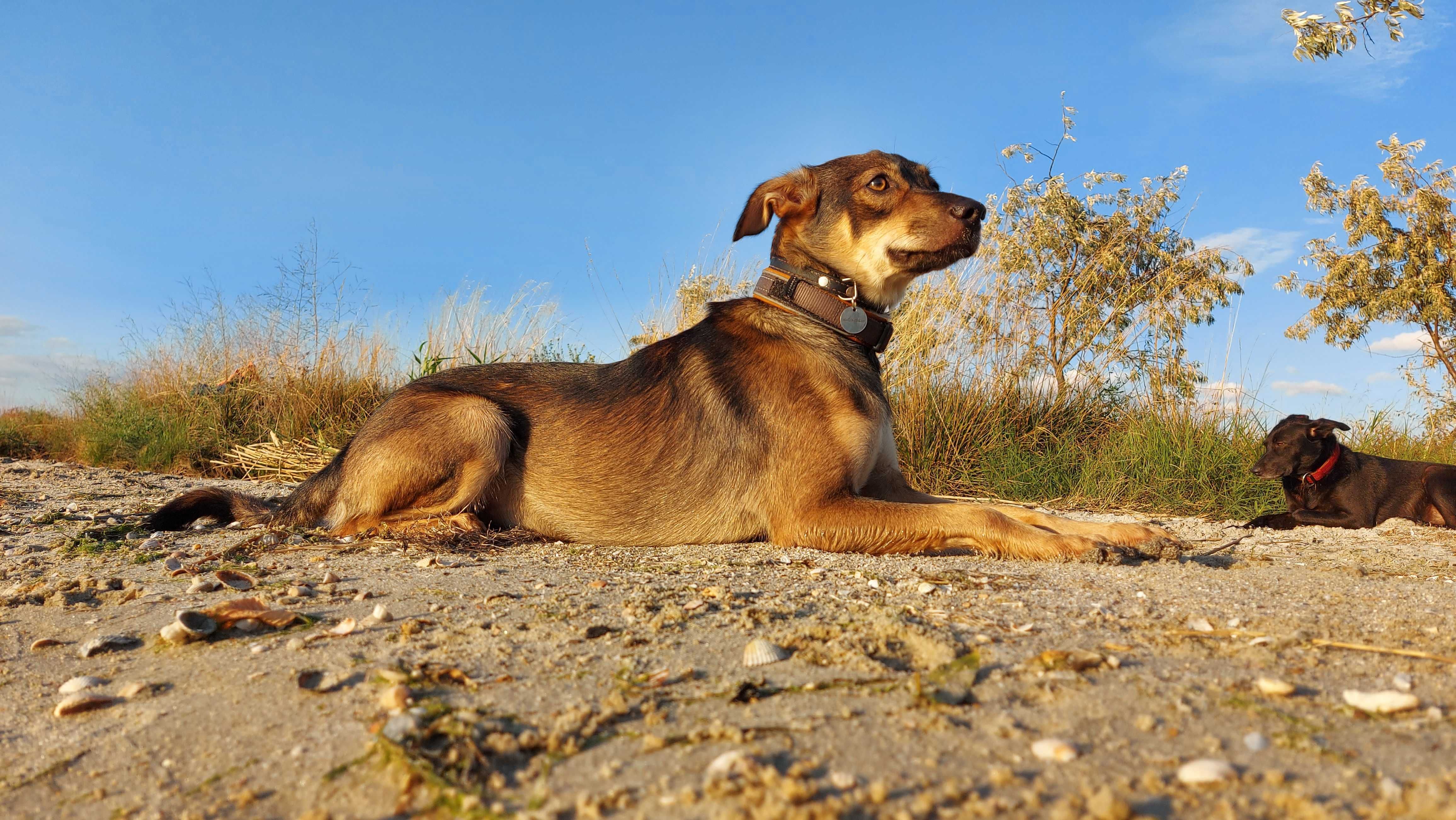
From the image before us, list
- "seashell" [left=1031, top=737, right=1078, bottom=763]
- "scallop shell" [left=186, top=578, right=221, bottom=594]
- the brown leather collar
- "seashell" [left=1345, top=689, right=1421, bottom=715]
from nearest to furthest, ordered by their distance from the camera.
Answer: "seashell" [left=1031, top=737, right=1078, bottom=763] < "seashell" [left=1345, top=689, right=1421, bottom=715] < "scallop shell" [left=186, top=578, right=221, bottom=594] < the brown leather collar

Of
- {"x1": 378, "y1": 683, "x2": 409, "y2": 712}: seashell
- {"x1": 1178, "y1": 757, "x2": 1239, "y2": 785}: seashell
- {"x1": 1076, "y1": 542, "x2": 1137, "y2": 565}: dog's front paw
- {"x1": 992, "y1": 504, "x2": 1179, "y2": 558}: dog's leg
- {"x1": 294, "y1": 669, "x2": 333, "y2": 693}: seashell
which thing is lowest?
{"x1": 294, "y1": 669, "x2": 333, "y2": 693}: seashell

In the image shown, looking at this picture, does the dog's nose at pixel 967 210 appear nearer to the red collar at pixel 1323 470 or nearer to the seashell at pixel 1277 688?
the seashell at pixel 1277 688

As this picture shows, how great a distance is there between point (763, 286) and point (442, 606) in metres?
2.30

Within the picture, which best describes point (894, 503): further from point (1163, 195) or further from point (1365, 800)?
point (1163, 195)

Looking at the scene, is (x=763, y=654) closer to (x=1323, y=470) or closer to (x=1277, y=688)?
(x=1277, y=688)

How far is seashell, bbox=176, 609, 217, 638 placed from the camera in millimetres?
2203

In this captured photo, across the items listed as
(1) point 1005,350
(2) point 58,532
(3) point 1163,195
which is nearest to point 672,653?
(2) point 58,532

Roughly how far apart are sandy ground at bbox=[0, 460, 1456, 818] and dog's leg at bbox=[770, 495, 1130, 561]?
12.5 inches

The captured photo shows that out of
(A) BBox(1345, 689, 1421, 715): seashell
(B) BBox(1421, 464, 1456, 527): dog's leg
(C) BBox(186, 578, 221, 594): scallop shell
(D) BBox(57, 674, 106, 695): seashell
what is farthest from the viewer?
(B) BBox(1421, 464, 1456, 527): dog's leg

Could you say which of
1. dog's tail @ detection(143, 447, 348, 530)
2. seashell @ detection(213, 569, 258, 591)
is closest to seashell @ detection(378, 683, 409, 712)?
seashell @ detection(213, 569, 258, 591)

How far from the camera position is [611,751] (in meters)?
1.41

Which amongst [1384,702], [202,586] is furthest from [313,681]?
[1384,702]

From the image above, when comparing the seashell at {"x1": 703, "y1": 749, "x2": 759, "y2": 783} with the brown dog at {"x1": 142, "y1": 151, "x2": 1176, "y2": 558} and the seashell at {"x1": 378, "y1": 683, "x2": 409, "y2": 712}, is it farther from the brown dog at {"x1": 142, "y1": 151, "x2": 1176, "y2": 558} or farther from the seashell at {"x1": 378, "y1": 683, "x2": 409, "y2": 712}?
the brown dog at {"x1": 142, "y1": 151, "x2": 1176, "y2": 558}

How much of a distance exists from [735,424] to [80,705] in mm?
2632
